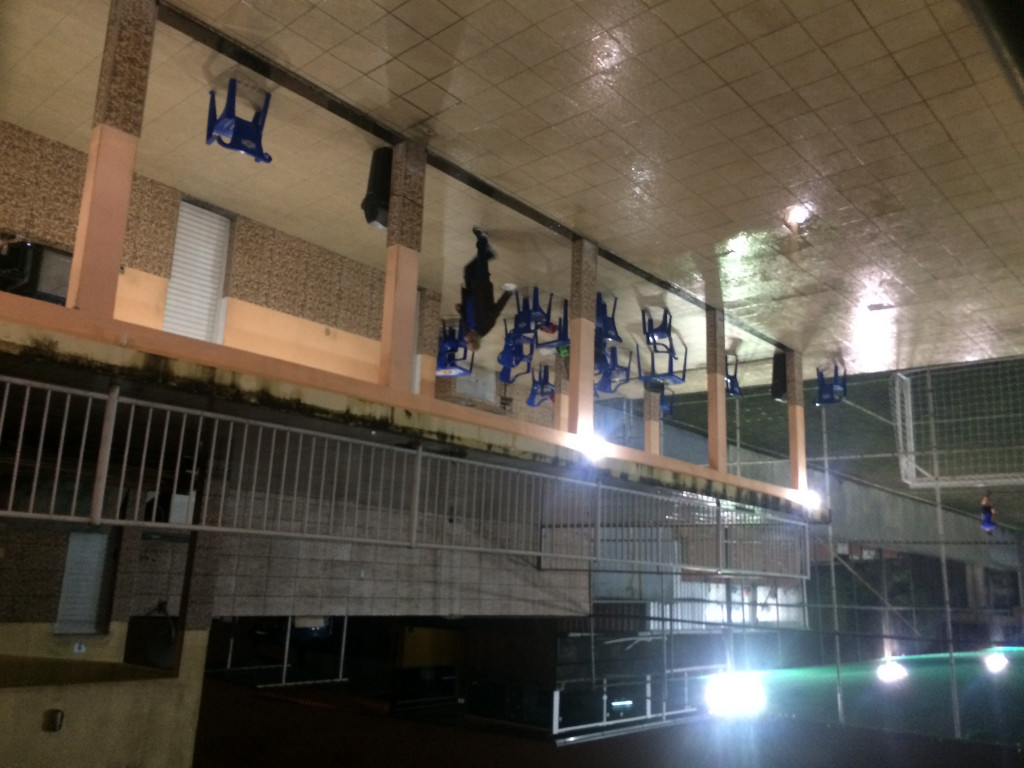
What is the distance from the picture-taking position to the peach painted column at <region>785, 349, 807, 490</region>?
10719 millimetres

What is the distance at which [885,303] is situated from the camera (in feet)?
30.2

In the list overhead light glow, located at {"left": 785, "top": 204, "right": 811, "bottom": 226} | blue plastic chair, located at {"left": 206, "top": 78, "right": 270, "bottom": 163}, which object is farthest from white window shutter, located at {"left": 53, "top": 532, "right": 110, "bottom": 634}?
overhead light glow, located at {"left": 785, "top": 204, "right": 811, "bottom": 226}

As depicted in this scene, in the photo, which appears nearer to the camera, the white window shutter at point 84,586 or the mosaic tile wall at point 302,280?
the white window shutter at point 84,586

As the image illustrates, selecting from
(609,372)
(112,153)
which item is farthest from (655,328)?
(112,153)

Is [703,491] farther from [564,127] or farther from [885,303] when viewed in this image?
[564,127]

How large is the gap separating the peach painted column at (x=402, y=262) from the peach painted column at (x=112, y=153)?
78.9 inches

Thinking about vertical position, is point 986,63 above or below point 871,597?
above

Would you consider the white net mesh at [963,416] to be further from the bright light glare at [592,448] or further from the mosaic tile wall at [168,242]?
the mosaic tile wall at [168,242]

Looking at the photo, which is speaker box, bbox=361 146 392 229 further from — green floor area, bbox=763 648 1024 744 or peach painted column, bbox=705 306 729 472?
green floor area, bbox=763 648 1024 744

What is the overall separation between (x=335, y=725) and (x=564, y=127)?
696cm

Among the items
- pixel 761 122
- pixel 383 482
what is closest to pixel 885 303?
pixel 761 122

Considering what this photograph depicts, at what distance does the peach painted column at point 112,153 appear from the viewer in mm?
4637

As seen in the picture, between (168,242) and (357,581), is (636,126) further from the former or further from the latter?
(357,581)

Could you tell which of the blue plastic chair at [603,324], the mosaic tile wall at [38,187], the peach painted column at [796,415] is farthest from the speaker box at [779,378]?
the mosaic tile wall at [38,187]
